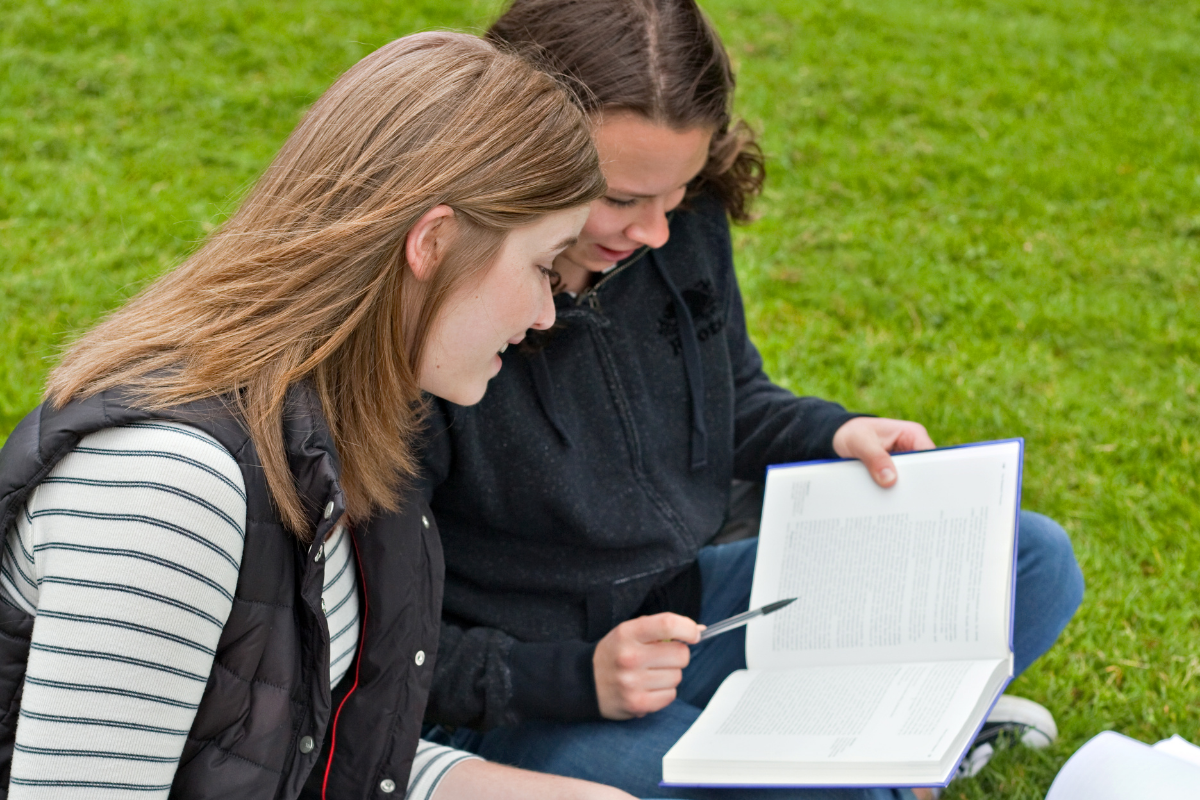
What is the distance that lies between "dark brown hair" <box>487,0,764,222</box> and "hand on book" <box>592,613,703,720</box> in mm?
798

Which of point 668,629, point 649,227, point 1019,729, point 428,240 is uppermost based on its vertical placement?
point 428,240

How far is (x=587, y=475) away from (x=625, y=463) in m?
0.09

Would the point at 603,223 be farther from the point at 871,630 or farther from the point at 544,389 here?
the point at 871,630

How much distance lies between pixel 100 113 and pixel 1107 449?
12.2 ft

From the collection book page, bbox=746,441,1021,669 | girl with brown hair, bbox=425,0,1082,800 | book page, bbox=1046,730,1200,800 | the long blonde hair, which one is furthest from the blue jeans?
the long blonde hair

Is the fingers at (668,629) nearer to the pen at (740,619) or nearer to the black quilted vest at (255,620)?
the pen at (740,619)

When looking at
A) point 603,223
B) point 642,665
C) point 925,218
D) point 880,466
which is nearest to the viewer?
point 642,665

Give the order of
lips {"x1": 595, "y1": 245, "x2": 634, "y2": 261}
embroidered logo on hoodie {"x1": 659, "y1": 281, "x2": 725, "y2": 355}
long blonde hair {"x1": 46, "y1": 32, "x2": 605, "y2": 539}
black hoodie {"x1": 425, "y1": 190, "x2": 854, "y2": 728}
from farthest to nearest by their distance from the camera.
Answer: embroidered logo on hoodie {"x1": 659, "y1": 281, "x2": 725, "y2": 355}, lips {"x1": 595, "y1": 245, "x2": 634, "y2": 261}, black hoodie {"x1": 425, "y1": 190, "x2": 854, "y2": 728}, long blonde hair {"x1": 46, "y1": 32, "x2": 605, "y2": 539}

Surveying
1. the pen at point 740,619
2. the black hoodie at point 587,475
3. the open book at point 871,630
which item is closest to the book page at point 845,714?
the open book at point 871,630

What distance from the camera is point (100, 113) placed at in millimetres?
4125

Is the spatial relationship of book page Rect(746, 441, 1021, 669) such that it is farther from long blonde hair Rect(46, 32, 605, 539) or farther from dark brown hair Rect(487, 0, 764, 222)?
long blonde hair Rect(46, 32, 605, 539)

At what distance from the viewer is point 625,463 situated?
1.90m

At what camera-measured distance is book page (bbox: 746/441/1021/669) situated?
173 cm

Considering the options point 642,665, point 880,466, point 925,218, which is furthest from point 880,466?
point 925,218
